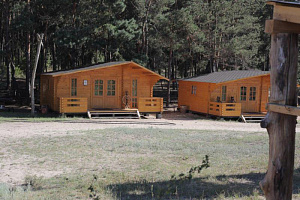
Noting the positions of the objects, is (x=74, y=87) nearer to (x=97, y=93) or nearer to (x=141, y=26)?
(x=97, y=93)

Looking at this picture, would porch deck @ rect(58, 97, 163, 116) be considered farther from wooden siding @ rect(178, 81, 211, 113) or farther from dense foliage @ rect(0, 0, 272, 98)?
dense foliage @ rect(0, 0, 272, 98)

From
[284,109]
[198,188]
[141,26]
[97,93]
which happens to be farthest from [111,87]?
[284,109]

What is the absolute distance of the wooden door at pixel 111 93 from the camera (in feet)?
76.2

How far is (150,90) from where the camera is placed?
2425 cm

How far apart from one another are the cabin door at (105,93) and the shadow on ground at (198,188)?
51.2 feet

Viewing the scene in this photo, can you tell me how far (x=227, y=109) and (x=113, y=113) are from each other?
685 cm

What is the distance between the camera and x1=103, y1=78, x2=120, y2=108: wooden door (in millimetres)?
23219

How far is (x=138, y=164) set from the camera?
9.71 m

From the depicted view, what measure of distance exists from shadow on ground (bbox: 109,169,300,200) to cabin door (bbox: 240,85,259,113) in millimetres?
16506

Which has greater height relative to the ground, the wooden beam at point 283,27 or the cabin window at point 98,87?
the wooden beam at point 283,27

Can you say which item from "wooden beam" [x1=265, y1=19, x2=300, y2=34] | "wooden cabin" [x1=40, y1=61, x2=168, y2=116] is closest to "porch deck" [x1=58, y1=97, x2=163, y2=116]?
"wooden cabin" [x1=40, y1=61, x2=168, y2=116]

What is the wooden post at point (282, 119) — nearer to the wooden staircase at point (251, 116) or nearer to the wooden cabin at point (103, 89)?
the wooden cabin at point (103, 89)

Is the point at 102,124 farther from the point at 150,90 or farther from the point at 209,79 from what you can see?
the point at 209,79

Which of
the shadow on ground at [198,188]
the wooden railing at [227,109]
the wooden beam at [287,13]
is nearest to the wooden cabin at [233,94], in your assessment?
the wooden railing at [227,109]
